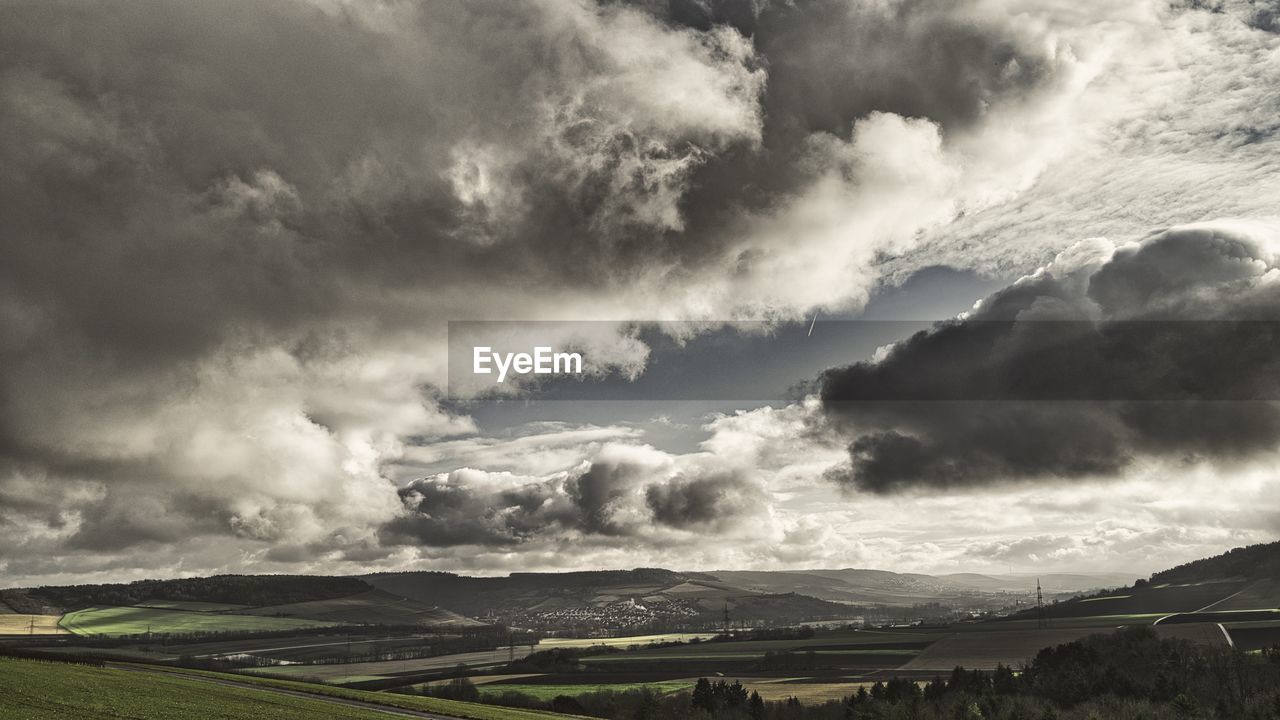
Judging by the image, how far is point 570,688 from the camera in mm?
186750

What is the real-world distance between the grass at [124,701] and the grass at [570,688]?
3892 inches

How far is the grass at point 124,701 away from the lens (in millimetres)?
54031

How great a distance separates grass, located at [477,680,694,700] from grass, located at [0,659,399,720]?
324 feet

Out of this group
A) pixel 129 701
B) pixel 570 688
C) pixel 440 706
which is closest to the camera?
pixel 129 701

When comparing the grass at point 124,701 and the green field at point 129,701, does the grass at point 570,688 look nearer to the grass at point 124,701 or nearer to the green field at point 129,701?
the green field at point 129,701

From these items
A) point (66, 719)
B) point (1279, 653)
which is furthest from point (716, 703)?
point (66, 719)

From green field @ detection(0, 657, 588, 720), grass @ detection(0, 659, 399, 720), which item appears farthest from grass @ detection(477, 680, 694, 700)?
grass @ detection(0, 659, 399, 720)

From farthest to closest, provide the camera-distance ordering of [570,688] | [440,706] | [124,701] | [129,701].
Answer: [570,688] < [440,706] < [129,701] < [124,701]

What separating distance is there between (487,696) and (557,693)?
827 inches

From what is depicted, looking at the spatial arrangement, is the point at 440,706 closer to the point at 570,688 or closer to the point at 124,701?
the point at 124,701

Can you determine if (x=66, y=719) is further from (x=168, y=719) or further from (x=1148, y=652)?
(x=1148, y=652)

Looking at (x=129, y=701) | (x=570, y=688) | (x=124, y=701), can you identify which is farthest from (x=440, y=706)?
(x=570, y=688)

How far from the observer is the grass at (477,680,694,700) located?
579 ft

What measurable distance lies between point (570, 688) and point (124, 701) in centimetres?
13654
